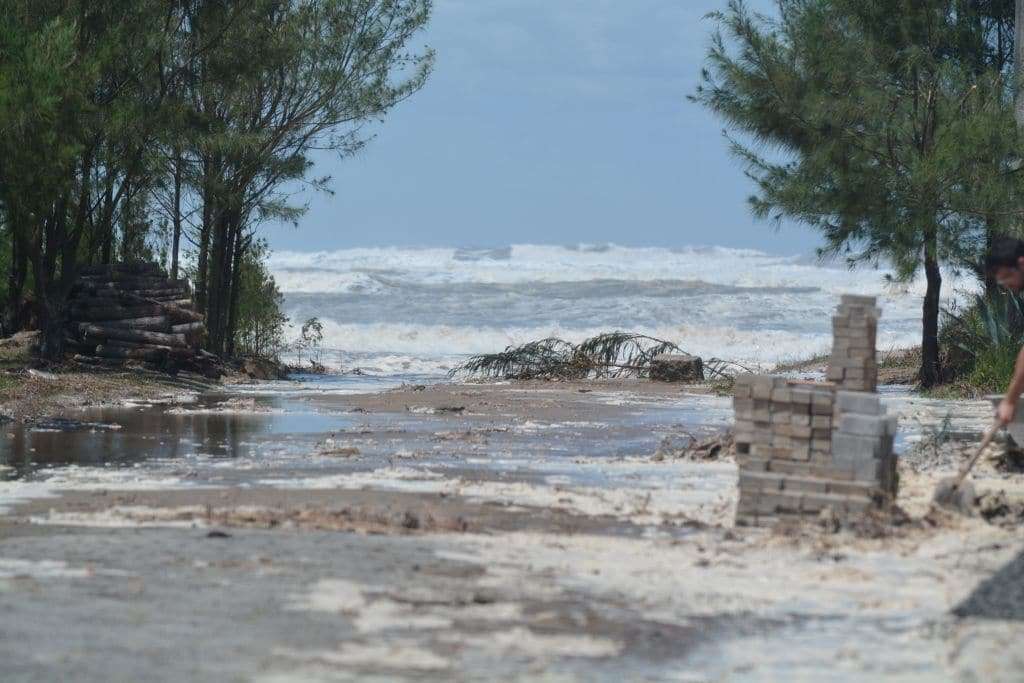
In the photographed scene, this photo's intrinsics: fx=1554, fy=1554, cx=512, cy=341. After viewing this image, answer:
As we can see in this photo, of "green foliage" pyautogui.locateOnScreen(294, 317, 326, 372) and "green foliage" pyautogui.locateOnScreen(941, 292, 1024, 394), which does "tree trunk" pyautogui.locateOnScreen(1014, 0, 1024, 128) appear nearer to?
"green foliage" pyautogui.locateOnScreen(941, 292, 1024, 394)

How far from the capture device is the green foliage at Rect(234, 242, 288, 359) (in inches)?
1238

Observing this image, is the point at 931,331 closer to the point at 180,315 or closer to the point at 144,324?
the point at 180,315

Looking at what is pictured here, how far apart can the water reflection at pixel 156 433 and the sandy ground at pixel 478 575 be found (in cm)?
20

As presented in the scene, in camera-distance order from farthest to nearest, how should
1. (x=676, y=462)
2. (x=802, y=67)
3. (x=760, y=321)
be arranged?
(x=760, y=321) → (x=802, y=67) → (x=676, y=462)

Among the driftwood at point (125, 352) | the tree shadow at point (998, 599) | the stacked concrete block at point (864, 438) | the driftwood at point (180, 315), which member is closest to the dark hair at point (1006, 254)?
the stacked concrete block at point (864, 438)

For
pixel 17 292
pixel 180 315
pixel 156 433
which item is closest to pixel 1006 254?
pixel 156 433

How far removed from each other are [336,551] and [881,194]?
1602 centimetres

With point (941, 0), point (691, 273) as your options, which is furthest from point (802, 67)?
point (691, 273)

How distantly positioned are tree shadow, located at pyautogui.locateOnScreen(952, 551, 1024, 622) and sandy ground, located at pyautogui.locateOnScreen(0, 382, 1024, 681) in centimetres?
2

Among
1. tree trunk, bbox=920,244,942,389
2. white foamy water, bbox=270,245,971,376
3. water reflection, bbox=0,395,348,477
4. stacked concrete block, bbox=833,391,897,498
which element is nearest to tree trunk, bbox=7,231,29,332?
water reflection, bbox=0,395,348,477

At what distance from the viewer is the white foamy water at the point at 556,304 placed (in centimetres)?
4294

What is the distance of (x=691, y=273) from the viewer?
263ft

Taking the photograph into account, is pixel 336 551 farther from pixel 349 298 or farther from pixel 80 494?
pixel 349 298

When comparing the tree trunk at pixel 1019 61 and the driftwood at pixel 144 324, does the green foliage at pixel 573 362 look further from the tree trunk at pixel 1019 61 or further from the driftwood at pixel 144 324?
the tree trunk at pixel 1019 61
